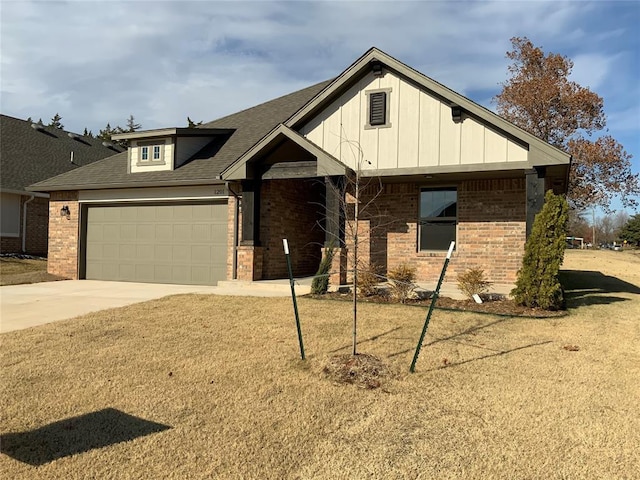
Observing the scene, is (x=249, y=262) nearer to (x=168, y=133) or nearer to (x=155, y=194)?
(x=155, y=194)

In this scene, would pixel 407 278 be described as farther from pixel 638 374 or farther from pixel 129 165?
pixel 129 165

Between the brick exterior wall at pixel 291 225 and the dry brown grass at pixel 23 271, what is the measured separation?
24.5ft

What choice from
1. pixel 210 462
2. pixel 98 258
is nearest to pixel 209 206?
pixel 98 258

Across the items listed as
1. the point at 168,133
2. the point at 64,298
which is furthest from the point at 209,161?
the point at 64,298

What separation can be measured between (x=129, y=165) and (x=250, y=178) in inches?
226

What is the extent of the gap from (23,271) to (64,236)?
2.21 m

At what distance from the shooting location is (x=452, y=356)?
599 cm

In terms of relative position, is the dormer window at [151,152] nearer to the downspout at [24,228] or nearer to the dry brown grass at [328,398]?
the downspout at [24,228]

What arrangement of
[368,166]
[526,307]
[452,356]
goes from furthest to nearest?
[368,166], [526,307], [452,356]

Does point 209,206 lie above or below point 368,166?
below

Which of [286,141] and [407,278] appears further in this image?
[286,141]

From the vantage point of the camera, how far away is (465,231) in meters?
12.3

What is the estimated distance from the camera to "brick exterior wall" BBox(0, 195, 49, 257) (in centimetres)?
2009

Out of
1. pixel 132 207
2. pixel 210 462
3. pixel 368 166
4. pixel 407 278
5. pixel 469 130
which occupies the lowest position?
pixel 210 462
